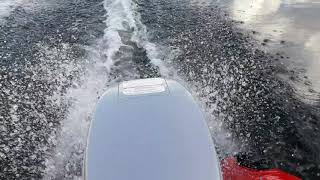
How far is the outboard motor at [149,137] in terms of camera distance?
15.1 feet

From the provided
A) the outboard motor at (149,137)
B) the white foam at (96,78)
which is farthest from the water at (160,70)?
the outboard motor at (149,137)

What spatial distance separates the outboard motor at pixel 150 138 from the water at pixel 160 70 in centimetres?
178

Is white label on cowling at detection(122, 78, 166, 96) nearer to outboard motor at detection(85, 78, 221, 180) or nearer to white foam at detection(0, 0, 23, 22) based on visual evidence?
outboard motor at detection(85, 78, 221, 180)

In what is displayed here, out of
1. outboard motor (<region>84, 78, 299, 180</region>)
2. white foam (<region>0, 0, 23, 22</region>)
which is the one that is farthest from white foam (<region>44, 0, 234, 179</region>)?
white foam (<region>0, 0, 23, 22</region>)

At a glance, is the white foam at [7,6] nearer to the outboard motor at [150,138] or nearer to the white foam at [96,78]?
the white foam at [96,78]

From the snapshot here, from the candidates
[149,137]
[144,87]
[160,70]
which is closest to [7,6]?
[160,70]

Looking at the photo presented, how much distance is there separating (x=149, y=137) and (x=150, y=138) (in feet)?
0.07

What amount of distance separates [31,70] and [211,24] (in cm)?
512

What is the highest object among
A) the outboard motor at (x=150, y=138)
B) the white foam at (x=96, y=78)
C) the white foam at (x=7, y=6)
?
the outboard motor at (x=150, y=138)

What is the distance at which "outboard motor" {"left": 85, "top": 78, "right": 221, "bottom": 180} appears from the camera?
4609mm

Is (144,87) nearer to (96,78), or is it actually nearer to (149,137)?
(149,137)

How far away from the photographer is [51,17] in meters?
12.6

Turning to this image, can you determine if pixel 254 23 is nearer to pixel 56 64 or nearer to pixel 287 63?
pixel 287 63

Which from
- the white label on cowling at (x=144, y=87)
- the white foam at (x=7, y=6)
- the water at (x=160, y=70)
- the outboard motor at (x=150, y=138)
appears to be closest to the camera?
the outboard motor at (x=150, y=138)
